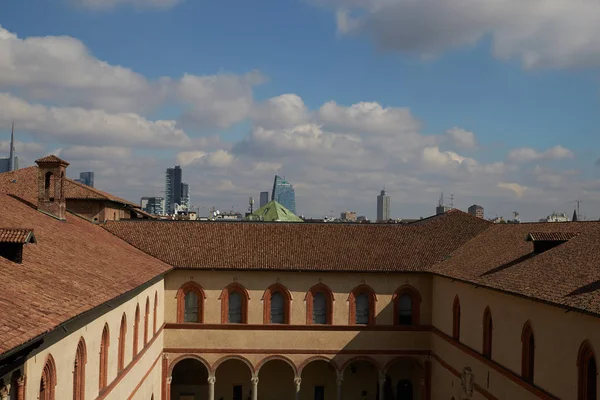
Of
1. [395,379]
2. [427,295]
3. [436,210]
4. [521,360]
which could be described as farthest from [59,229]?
[436,210]

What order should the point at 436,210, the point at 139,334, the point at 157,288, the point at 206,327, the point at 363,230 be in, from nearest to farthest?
the point at 139,334, the point at 157,288, the point at 206,327, the point at 363,230, the point at 436,210

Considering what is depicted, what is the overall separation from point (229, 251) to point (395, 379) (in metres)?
14.2

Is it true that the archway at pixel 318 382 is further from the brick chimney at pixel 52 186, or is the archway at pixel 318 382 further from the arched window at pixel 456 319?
the brick chimney at pixel 52 186

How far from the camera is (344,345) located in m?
38.3

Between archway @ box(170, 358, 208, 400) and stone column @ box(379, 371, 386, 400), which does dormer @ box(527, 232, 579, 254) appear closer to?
stone column @ box(379, 371, 386, 400)

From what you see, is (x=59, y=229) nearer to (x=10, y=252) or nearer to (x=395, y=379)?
(x=10, y=252)

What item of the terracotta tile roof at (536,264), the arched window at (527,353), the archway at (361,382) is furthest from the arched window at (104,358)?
the archway at (361,382)

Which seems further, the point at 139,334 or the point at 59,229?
the point at 139,334

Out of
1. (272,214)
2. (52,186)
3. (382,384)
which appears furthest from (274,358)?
(272,214)

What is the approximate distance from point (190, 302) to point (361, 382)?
42.5ft

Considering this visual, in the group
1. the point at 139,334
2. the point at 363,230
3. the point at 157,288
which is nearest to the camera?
the point at 139,334

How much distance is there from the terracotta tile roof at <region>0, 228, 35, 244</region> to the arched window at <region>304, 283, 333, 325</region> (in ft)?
75.4

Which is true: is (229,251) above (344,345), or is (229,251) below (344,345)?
above

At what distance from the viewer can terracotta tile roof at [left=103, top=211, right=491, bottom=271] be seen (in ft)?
123
